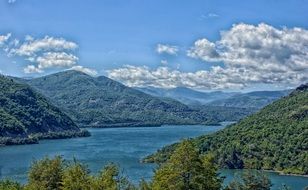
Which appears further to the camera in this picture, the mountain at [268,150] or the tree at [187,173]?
the mountain at [268,150]

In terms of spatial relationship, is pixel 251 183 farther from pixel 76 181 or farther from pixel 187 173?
pixel 76 181

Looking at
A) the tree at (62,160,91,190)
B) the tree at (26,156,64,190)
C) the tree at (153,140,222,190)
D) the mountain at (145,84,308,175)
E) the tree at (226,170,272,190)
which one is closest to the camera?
the tree at (153,140,222,190)

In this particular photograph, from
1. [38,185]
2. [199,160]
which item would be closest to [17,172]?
[38,185]

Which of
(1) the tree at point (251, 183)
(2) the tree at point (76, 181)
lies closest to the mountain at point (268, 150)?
(1) the tree at point (251, 183)

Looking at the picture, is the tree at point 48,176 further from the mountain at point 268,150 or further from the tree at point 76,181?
Answer: the mountain at point 268,150

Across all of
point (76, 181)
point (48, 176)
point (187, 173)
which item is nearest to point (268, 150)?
point (48, 176)

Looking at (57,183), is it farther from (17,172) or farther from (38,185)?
(17,172)

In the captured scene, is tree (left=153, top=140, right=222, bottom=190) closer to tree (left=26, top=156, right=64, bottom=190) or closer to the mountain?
tree (left=26, top=156, right=64, bottom=190)

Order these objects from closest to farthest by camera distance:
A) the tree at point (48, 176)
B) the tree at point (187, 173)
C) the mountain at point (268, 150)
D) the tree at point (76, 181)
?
the tree at point (187, 173) → the tree at point (76, 181) → the tree at point (48, 176) → the mountain at point (268, 150)

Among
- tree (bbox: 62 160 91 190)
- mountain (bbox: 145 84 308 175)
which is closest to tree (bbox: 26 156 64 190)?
tree (bbox: 62 160 91 190)
